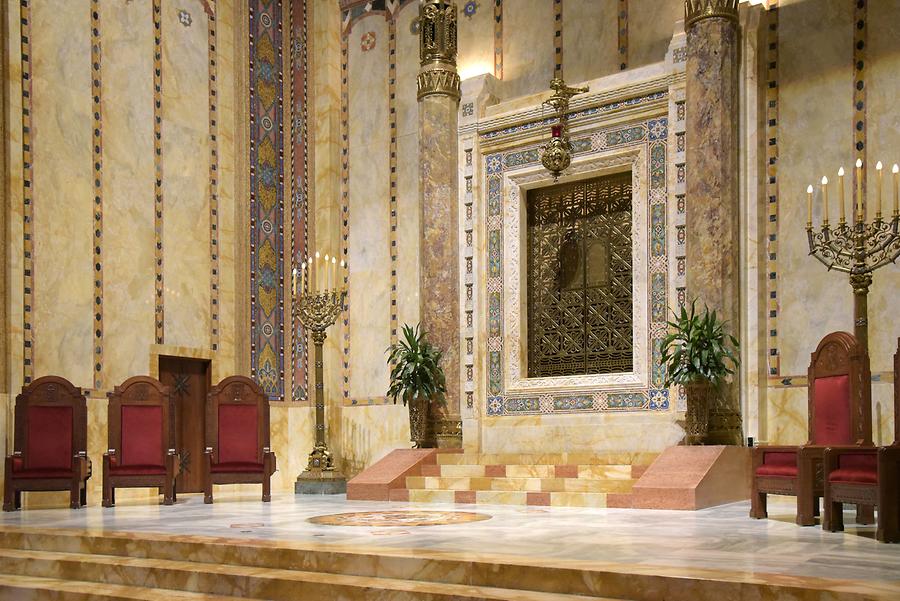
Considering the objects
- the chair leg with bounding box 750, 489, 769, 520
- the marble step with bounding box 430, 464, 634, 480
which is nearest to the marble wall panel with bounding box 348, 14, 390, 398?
the marble step with bounding box 430, 464, 634, 480

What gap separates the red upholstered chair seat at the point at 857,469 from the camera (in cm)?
565

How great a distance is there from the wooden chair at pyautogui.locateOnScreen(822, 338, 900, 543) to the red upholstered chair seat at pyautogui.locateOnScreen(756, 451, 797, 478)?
0.61 m

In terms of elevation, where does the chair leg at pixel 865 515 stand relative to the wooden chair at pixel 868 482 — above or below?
below

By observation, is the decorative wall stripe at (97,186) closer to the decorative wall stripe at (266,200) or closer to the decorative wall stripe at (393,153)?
the decorative wall stripe at (266,200)

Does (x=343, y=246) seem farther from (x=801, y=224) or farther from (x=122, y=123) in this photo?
(x=801, y=224)

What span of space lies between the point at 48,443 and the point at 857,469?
6832mm

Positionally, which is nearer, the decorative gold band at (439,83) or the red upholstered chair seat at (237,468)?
the red upholstered chair seat at (237,468)

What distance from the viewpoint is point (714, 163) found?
959cm

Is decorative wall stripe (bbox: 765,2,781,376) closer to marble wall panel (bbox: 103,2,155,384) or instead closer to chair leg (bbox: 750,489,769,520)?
chair leg (bbox: 750,489,769,520)

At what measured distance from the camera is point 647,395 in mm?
10281

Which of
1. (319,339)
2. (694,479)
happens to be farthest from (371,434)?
(694,479)

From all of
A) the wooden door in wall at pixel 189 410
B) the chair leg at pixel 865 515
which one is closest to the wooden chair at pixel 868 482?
the chair leg at pixel 865 515

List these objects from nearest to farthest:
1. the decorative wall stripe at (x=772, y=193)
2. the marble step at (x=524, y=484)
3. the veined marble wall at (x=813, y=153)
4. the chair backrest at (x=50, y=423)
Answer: the marble step at (x=524, y=484) < the chair backrest at (x=50, y=423) < the veined marble wall at (x=813, y=153) < the decorative wall stripe at (x=772, y=193)

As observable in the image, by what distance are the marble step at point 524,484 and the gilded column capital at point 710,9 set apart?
4451 mm
